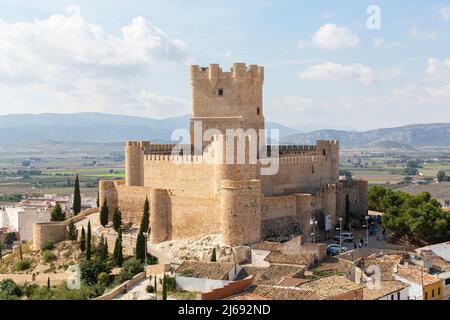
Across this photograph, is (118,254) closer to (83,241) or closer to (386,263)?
(83,241)

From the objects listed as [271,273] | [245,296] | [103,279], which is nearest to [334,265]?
[271,273]

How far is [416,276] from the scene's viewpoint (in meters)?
25.6

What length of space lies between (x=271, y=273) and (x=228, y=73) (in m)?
15.3

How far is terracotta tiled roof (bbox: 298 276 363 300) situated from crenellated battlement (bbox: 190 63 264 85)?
16.1m

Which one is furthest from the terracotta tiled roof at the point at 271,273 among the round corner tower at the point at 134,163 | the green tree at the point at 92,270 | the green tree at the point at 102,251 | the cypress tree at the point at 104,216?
the round corner tower at the point at 134,163

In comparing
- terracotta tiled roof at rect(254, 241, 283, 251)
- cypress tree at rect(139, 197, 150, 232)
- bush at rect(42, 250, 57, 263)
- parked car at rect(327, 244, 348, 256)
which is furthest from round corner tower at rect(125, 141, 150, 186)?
parked car at rect(327, 244, 348, 256)

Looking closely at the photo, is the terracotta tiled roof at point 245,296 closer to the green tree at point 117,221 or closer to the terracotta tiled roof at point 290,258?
the terracotta tiled roof at point 290,258

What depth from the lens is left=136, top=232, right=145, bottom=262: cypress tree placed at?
30906 millimetres

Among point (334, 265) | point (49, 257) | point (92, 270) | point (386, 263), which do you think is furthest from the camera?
point (49, 257)

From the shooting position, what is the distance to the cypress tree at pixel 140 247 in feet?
101

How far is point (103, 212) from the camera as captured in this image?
36500 millimetres

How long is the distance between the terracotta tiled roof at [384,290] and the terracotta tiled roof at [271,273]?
3210 millimetres
